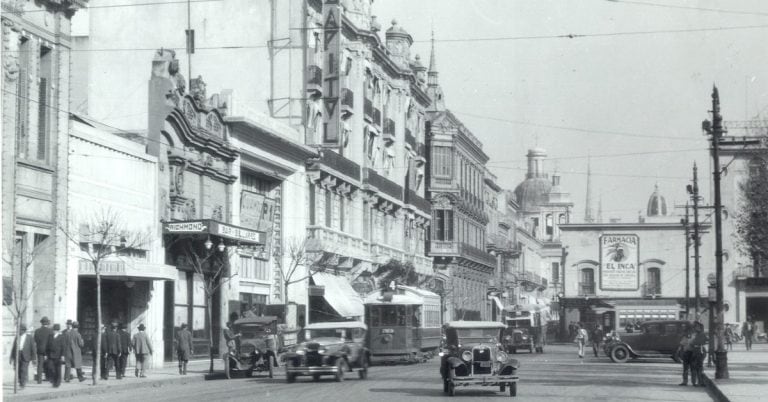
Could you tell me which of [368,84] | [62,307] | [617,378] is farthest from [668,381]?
[368,84]

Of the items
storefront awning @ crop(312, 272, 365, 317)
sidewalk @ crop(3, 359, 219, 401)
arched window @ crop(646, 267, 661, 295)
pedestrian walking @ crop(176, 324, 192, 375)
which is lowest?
sidewalk @ crop(3, 359, 219, 401)

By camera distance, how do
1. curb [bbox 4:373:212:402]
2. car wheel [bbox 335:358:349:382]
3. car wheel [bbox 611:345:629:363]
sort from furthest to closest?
1. car wheel [bbox 611:345:629:363]
2. car wheel [bbox 335:358:349:382]
3. curb [bbox 4:373:212:402]

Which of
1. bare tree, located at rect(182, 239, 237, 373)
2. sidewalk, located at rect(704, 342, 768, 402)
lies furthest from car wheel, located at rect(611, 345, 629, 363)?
bare tree, located at rect(182, 239, 237, 373)

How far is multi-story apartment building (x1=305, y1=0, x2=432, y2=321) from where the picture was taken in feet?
171

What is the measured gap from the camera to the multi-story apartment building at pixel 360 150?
52.2 m

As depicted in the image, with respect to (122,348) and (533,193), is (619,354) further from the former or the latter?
(533,193)

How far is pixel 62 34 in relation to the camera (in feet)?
102

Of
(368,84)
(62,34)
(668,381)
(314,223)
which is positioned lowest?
(668,381)

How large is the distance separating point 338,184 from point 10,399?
3559cm

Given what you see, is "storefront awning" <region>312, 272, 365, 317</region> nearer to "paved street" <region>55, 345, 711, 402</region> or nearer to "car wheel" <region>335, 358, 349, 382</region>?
"paved street" <region>55, 345, 711, 402</region>

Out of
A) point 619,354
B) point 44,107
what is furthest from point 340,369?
point 619,354

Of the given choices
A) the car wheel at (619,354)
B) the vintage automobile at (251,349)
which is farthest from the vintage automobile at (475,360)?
the car wheel at (619,354)

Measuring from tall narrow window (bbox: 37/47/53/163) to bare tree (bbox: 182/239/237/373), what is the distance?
902 centimetres

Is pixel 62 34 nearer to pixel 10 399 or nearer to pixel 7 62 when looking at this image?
pixel 7 62
